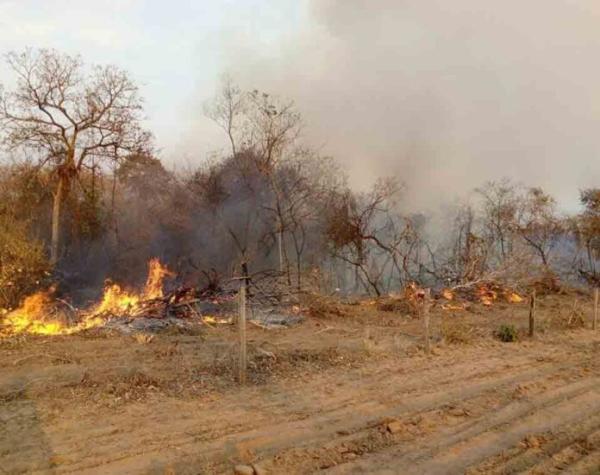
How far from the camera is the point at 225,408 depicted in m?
6.99

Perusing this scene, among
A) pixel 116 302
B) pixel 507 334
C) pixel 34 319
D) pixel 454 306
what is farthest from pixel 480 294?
pixel 34 319

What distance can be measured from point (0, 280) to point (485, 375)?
31.4ft

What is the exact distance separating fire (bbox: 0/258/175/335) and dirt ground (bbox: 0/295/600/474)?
0.66m

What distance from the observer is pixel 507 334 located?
1205cm

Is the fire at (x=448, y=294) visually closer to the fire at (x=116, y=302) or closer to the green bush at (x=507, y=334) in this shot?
the green bush at (x=507, y=334)

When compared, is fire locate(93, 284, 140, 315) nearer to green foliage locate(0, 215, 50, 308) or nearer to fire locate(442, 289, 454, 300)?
green foliage locate(0, 215, 50, 308)

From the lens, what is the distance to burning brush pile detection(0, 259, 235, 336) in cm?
1177

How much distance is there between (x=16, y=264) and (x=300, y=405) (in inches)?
310

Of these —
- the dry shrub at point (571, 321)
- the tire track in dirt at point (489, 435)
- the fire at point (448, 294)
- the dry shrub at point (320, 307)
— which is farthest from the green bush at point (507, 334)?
the fire at point (448, 294)

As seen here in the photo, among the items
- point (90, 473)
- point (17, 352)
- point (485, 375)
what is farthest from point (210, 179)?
point (90, 473)

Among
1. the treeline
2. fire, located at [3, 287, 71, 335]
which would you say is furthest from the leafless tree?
fire, located at [3, 287, 71, 335]

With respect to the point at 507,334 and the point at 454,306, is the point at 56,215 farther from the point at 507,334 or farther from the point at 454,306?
the point at 507,334

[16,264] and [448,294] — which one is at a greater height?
[16,264]

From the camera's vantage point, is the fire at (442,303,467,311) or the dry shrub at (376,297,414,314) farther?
the fire at (442,303,467,311)
